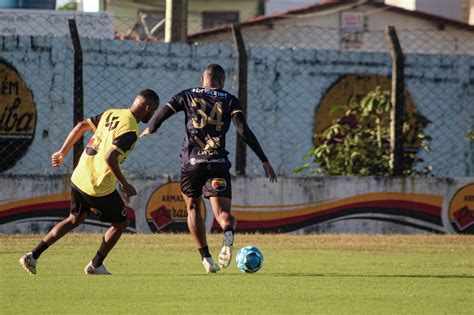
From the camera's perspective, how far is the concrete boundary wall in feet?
48.3

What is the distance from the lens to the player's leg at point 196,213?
1060 centimetres

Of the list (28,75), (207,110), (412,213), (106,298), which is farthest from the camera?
(28,75)

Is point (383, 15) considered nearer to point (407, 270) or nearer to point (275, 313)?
point (407, 270)

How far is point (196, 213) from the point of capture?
1073 cm

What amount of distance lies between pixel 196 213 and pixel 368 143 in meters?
6.52

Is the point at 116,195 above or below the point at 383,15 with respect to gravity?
below

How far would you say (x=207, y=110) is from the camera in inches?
423

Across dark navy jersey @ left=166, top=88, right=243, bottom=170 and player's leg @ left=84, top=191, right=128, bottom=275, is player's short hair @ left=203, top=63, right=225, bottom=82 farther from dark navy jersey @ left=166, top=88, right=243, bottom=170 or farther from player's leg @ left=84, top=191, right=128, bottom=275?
player's leg @ left=84, top=191, right=128, bottom=275

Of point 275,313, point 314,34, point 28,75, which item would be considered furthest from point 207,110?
point 314,34

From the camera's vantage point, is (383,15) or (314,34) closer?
(314,34)

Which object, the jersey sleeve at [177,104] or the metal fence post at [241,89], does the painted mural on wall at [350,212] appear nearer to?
the metal fence post at [241,89]

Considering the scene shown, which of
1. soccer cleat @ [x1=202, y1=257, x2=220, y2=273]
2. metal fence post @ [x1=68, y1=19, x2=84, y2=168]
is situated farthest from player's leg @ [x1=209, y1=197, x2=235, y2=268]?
metal fence post @ [x1=68, y1=19, x2=84, y2=168]

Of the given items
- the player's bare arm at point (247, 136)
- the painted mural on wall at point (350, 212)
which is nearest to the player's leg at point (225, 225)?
the player's bare arm at point (247, 136)

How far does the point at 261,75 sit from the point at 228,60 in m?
0.74
